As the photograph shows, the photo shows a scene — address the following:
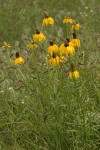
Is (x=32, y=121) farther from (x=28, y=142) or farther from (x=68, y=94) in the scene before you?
(x=68, y=94)

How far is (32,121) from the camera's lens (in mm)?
3342

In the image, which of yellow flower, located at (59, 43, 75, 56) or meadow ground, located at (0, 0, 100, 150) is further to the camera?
meadow ground, located at (0, 0, 100, 150)

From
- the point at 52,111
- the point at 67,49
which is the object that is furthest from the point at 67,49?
the point at 52,111

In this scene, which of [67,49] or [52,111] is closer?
[67,49]

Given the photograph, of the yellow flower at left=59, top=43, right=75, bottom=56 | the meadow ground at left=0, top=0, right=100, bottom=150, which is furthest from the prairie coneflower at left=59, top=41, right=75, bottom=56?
the meadow ground at left=0, top=0, right=100, bottom=150

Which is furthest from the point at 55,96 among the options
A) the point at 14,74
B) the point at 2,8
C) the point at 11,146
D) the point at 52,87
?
the point at 2,8

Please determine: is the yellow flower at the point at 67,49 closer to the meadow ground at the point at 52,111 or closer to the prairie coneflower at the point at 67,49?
the prairie coneflower at the point at 67,49

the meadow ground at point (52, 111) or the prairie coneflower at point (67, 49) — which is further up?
the prairie coneflower at point (67, 49)

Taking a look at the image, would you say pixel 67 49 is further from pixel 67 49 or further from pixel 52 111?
pixel 52 111

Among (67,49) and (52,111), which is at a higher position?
(67,49)

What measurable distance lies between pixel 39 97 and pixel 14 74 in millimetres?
946

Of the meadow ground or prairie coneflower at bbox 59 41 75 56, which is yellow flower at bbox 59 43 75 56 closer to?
prairie coneflower at bbox 59 41 75 56

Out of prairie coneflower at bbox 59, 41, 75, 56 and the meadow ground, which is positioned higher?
prairie coneflower at bbox 59, 41, 75, 56

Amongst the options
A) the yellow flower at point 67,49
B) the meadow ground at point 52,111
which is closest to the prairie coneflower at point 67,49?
the yellow flower at point 67,49
